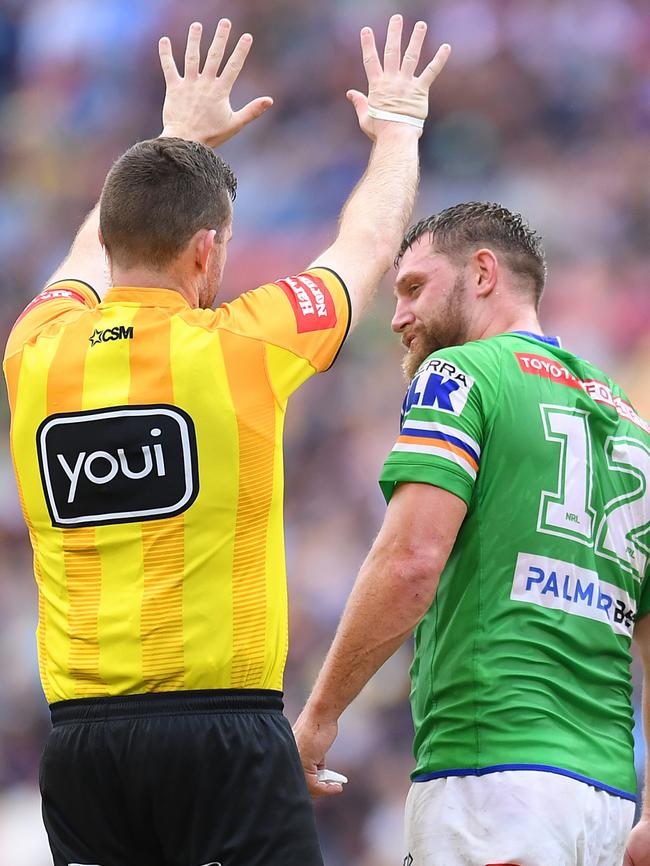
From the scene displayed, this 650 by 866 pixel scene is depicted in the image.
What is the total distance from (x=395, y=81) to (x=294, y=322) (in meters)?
1.08

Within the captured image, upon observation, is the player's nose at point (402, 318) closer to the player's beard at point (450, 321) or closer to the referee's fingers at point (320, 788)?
the player's beard at point (450, 321)

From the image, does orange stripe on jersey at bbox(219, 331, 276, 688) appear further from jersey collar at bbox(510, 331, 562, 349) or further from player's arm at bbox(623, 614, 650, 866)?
player's arm at bbox(623, 614, 650, 866)

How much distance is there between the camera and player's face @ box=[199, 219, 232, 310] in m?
3.12

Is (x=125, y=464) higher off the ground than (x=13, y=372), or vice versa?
(x=13, y=372)

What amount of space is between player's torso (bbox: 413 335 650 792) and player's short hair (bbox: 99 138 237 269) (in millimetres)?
892

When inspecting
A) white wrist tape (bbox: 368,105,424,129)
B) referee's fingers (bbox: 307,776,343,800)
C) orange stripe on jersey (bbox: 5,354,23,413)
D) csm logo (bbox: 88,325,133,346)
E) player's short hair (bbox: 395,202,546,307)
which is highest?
white wrist tape (bbox: 368,105,424,129)

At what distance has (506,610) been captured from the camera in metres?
3.34

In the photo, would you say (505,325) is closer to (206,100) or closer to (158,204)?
(206,100)

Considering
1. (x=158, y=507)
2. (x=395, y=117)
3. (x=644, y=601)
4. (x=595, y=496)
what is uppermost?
(x=395, y=117)

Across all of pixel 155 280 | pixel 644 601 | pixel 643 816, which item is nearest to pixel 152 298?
pixel 155 280

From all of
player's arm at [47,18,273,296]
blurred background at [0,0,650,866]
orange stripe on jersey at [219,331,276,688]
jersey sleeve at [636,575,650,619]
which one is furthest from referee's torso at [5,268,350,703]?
blurred background at [0,0,650,866]

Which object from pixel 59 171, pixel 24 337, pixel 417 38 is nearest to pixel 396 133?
pixel 417 38

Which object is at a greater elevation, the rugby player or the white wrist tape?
the white wrist tape

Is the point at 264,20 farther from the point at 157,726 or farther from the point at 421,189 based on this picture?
the point at 157,726
